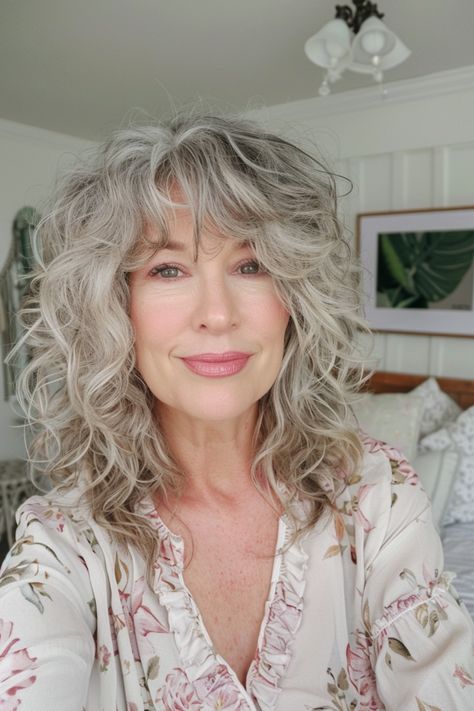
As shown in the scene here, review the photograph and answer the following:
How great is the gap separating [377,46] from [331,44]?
0.16m

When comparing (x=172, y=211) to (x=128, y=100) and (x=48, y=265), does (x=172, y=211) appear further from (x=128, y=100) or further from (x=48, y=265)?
(x=128, y=100)

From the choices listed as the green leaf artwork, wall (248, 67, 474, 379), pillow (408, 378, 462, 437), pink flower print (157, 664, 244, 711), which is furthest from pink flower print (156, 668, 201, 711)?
the green leaf artwork

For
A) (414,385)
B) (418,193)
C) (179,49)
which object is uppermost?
(179,49)

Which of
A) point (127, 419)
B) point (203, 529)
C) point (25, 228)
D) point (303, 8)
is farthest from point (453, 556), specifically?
point (25, 228)

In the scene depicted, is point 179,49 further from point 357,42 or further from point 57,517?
point 57,517

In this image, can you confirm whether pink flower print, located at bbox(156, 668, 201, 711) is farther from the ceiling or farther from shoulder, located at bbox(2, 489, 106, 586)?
the ceiling

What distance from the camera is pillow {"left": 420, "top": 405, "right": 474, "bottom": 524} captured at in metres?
2.61

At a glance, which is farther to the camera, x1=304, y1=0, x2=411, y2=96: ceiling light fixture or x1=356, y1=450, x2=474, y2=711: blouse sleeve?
x1=304, y1=0, x2=411, y2=96: ceiling light fixture

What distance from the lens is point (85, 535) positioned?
3.00 feet

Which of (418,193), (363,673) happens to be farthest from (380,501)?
(418,193)

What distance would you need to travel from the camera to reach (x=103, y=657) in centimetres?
86

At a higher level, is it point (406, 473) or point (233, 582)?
point (406, 473)

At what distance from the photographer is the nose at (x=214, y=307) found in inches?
34.7

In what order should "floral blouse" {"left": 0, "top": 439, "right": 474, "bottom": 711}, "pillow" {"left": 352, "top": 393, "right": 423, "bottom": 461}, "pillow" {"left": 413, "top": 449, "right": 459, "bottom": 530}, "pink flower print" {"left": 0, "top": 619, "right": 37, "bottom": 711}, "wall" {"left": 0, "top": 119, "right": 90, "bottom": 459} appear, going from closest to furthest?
"pink flower print" {"left": 0, "top": 619, "right": 37, "bottom": 711}, "floral blouse" {"left": 0, "top": 439, "right": 474, "bottom": 711}, "pillow" {"left": 413, "top": 449, "right": 459, "bottom": 530}, "pillow" {"left": 352, "top": 393, "right": 423, "bottom": 461}, "wall" {"left": 0, "top": 119, "right": 90, "bottom": 459}
